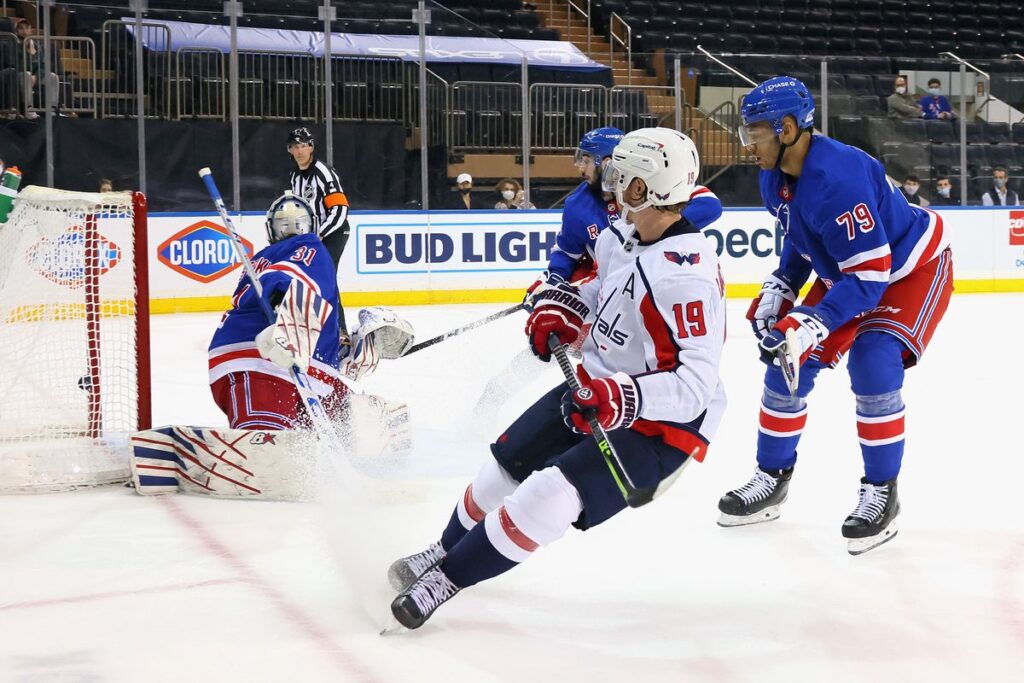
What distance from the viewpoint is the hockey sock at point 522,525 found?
2.04 metres

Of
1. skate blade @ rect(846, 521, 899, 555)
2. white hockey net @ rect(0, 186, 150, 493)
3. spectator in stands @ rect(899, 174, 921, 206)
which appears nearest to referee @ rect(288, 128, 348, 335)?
white hockey net @ rect(0, 186, 150, 493)

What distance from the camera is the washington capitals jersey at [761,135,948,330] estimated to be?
2.64 m

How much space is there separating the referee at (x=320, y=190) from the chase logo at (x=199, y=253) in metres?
2.86

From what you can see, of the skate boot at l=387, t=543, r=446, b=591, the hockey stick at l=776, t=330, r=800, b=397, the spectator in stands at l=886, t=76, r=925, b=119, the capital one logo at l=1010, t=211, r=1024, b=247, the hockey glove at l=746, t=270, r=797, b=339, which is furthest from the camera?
the spectator in stands at l=886, t=76, r=925, b=119

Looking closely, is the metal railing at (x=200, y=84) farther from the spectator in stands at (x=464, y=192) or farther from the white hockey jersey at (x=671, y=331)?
the white hockey jersey at (x=671, y=331)

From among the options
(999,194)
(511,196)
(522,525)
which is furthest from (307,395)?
(999,194)

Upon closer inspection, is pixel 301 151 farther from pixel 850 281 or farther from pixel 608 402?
pixel 608 402

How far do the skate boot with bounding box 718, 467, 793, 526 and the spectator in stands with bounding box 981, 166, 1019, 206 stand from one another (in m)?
8.33

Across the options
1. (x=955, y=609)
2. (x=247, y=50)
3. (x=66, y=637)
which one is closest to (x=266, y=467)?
(x=66, y=637)

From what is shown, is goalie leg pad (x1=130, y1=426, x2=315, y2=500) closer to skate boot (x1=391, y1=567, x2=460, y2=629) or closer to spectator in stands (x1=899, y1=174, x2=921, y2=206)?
skate boot (x1=391, y1=567, x2=460, y2=629)

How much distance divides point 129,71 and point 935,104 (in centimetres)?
717

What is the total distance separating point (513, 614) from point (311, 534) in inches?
29.6

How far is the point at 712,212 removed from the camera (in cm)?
405

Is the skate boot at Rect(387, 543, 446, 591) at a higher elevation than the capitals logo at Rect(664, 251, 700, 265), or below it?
below
